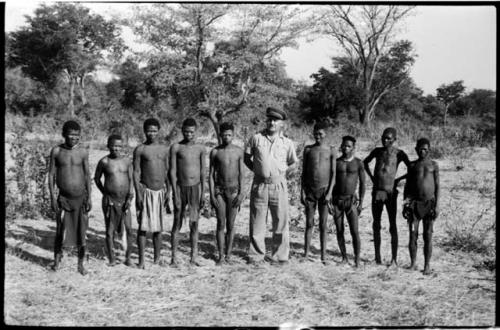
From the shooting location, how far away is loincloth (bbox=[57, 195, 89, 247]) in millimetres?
4598

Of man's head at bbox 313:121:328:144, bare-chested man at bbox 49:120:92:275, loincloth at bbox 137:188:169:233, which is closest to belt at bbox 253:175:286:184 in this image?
man's head at bbox 313:121:328:144

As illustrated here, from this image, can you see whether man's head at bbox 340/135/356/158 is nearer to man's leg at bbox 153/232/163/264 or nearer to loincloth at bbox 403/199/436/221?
loincloth at bbox 403/199/436/221

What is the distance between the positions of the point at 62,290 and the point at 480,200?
643 centimetres

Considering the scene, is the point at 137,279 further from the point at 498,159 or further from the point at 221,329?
the point at 498,159

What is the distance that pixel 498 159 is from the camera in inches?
163

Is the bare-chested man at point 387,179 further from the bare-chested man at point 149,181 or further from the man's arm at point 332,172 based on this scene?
the bare-chested man at point 149,181

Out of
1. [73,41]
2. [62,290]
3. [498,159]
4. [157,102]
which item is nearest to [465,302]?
[498,159]

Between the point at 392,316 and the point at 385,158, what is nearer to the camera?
the point at 392,316

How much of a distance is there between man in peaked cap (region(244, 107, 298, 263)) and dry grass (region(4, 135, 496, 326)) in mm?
213

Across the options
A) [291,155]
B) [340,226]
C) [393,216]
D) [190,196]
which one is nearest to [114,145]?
[190,196]

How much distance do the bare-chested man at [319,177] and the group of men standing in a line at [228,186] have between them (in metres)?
0.01

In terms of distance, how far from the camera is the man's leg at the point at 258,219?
16.5ft

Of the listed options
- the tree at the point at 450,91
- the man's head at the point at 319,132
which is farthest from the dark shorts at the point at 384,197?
the tree at the point at 450,91

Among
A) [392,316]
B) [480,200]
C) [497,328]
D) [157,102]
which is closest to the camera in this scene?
[497,328]
